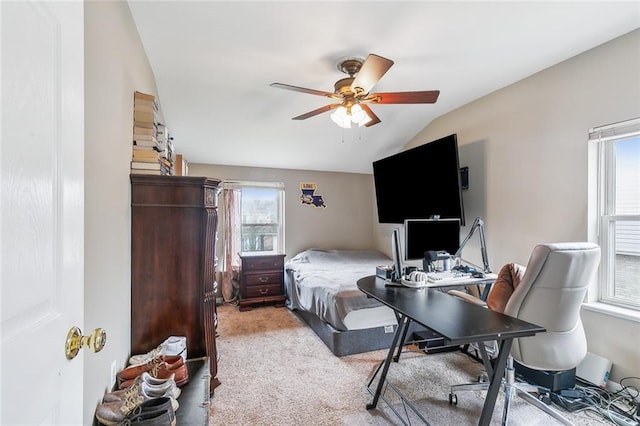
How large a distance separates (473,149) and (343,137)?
1624mm

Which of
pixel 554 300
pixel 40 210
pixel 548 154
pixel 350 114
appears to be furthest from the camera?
pixel 548 154

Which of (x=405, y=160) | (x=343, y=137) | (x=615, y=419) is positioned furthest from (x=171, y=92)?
(x=615, y=419)

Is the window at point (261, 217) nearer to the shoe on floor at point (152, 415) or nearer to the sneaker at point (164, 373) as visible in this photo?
the sneaker at point (164, 373)

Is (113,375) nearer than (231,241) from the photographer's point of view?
Yes

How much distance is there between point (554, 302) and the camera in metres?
1.71

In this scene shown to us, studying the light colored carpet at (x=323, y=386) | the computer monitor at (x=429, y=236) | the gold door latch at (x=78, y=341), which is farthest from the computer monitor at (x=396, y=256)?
the gold door latch at (x=78, y=341)

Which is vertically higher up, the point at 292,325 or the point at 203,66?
the point at 203,66

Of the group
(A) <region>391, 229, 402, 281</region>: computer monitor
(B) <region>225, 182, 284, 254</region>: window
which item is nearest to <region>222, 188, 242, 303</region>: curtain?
(B) <region>225, 182, 284, 254</region>: window

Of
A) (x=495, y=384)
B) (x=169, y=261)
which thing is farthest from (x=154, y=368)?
(x=495, y=384)

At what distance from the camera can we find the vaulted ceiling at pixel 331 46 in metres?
1.89

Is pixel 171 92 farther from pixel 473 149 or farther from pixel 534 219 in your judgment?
pixel 534 219

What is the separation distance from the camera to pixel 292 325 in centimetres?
365

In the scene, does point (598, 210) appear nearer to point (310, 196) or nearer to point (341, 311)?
point (341, 311)

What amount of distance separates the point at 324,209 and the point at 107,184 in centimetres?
401
